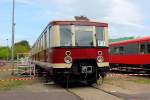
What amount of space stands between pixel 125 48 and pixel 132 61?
2311 mm

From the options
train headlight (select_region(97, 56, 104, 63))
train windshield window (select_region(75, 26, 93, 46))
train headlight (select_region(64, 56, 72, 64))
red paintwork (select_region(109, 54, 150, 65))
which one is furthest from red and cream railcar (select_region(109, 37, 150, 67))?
train headlight (select_region(64, 56, 72, 64))

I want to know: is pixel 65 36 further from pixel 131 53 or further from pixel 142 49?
pixel 131 53

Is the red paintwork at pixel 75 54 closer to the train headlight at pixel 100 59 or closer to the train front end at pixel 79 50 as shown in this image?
the train front end at pixel 79 50

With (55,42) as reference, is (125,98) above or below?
below

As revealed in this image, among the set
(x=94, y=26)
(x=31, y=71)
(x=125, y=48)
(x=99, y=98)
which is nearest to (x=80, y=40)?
(x=94, y=26)

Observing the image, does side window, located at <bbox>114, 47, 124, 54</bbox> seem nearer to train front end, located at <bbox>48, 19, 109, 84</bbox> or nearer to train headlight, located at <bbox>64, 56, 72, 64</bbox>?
train front end, located at <bbox>48, 19, 109, 84</bbox>

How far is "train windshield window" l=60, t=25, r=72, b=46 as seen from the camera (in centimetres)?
1845

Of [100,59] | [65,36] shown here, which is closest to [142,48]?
[100,59]

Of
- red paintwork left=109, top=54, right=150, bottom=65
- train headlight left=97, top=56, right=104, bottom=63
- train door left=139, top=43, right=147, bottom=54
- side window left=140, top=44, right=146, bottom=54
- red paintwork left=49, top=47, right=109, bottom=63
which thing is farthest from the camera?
side window left=140, top=44, right=146, bottom=54

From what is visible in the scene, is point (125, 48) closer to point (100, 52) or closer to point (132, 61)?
point (132, 61)

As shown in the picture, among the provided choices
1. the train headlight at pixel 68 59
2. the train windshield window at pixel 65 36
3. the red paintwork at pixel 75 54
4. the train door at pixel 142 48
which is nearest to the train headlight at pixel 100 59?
the red paintwork at pixel 75 54

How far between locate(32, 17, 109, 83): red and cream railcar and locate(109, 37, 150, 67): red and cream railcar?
31.8 feet

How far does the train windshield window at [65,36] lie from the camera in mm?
18445

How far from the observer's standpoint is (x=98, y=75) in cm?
1928
